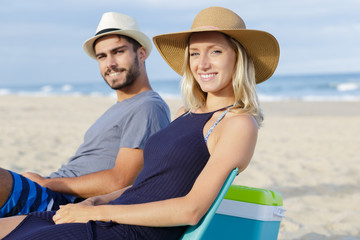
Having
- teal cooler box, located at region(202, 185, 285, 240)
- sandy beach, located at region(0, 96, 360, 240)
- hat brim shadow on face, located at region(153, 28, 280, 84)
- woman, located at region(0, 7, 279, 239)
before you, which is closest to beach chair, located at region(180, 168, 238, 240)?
woman, located at region(0, 7, 279, 239)

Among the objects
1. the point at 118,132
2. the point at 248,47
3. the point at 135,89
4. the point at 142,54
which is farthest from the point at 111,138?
the point at 248,47

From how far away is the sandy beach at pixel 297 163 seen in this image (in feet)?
13.7

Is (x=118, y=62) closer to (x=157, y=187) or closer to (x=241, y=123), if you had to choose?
(x=157, y=187)

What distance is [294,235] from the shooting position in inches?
146

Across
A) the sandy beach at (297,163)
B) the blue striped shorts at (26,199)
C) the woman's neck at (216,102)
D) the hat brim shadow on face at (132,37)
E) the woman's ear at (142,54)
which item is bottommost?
the sandy beach at (297,163)

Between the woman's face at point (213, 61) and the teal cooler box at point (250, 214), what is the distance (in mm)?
525

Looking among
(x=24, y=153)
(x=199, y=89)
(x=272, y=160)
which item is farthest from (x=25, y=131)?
(x=199, y=89)

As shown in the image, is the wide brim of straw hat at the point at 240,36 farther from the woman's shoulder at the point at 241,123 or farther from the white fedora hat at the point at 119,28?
the white fedora hat at the point at 119,28

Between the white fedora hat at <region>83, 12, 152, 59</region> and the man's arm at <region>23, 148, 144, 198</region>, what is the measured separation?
0.90 metres

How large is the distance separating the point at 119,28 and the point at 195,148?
1.47 m

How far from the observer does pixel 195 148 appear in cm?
189

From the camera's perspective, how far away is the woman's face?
6.75ft

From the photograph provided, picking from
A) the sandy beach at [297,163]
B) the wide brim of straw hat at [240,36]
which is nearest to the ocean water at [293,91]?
the sandy beach at [297,163]

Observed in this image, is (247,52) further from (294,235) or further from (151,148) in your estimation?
(294,235)
